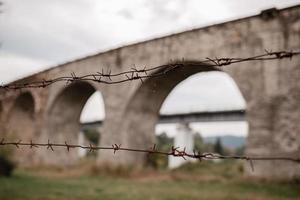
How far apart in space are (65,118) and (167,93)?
542cm

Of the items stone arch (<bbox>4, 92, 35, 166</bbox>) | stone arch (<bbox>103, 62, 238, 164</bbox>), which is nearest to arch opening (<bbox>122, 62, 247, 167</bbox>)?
stone arch (<bbox>103, 62, 238, 164</bbox>)

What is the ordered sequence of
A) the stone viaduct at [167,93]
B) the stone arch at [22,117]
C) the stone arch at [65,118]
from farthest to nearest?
the stone arch at [22,117]
the stone arch at [65,118]
the stone viaduct at [167,93]

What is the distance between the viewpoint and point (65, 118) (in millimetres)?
15789

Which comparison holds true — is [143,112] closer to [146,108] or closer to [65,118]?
[146,108]

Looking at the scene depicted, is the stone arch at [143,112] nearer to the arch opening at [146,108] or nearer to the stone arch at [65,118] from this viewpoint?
the arch opening at [146,108]

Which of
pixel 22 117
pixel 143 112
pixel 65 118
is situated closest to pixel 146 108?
pixel 143 112

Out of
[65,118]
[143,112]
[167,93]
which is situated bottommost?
[65,118]

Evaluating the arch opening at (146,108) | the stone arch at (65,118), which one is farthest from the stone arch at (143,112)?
the stone arch at (65,118)

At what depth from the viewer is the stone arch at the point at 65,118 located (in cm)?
1520

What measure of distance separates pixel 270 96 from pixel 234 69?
1.19 m

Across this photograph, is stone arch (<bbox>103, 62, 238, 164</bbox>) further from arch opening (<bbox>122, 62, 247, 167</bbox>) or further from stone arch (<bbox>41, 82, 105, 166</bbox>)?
stone arch (<bbox>41, 82, 105, 166</bbox>)

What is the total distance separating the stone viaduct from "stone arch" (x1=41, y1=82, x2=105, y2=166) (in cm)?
4

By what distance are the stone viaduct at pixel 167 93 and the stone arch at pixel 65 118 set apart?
0.04m

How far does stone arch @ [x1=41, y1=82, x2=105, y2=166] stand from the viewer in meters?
15.2
